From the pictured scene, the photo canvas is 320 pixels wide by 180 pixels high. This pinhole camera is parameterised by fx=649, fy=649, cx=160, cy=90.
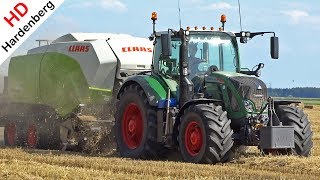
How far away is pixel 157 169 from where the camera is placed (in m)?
8.89

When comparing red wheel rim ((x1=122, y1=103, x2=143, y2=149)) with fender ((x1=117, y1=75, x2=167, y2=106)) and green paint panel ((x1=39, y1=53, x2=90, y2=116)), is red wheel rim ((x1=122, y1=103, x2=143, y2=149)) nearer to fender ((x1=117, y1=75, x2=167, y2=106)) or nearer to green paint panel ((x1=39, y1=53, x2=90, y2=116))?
fender ((x1=117, y1=75, x2=167, y2=106))

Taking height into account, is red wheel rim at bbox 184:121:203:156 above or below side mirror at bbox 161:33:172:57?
below

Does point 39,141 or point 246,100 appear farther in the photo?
point 39,141

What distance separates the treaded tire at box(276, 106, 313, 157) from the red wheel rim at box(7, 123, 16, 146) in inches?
284

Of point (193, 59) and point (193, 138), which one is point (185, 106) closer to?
point (193, 138)

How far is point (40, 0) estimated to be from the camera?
17.2 meters

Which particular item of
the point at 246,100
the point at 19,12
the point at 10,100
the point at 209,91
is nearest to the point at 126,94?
the point at 209,91

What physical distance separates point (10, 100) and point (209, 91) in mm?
6986

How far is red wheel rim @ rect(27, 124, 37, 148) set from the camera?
14461 mm

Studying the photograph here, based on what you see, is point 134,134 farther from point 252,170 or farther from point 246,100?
point 252,170

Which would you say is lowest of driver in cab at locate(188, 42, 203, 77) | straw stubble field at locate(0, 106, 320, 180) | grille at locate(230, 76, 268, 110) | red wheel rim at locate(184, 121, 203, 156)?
straw stubble field at locate(0, 106, 320, 180)

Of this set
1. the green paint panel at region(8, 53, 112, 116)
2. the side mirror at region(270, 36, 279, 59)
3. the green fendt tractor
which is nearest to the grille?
the green fendt tractor

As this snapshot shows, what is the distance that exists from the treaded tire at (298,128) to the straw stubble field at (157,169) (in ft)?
1.67

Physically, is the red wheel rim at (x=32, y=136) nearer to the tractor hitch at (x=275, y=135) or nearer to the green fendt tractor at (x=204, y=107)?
the green fendt tractor at (x=204, y=107)
